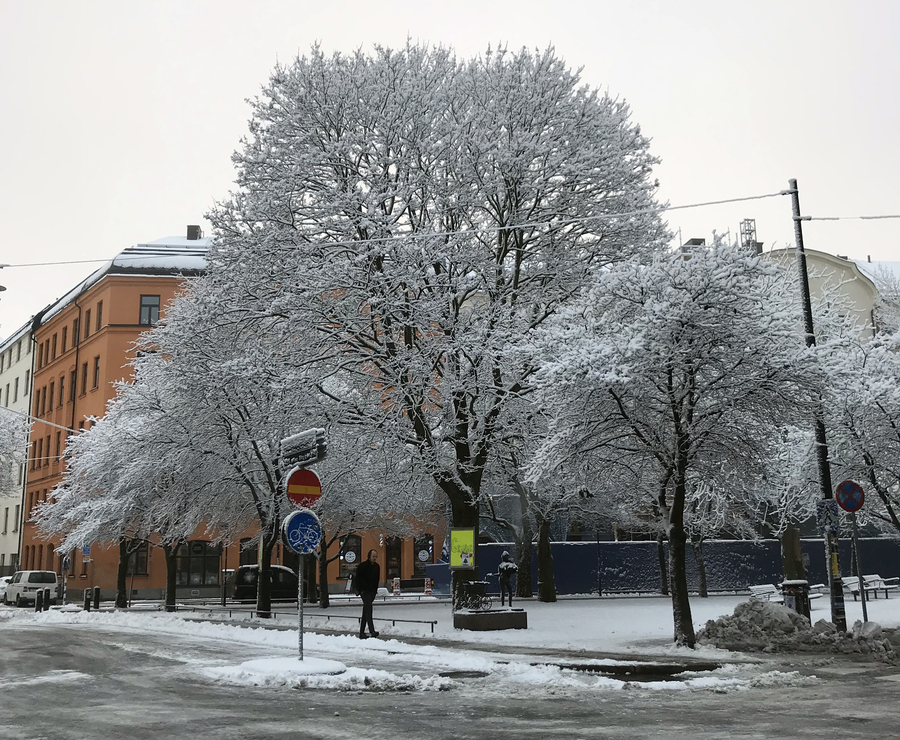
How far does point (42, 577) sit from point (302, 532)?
120 feet

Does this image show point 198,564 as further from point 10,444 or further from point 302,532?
point 302,532

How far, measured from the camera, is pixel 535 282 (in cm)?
2470

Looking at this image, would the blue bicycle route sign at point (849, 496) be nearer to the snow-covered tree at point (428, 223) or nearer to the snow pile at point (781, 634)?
the snow pile at point (781, 634)


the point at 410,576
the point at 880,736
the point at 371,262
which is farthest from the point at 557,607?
the point at 410,576

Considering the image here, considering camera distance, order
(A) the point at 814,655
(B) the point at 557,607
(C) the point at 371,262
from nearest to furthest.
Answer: (A) the point at 814,655 < (C) the point at 371,262 < (B) the point at 557,607

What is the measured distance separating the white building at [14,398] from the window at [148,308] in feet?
55.0

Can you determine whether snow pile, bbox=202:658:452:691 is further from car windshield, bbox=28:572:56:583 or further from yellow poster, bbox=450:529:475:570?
car windshield, bbox=28:572:56:583

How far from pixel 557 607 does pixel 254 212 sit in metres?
14.7

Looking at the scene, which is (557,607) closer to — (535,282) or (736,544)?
(535,282)

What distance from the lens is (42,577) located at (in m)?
46.8

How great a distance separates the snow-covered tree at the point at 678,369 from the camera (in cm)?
1731

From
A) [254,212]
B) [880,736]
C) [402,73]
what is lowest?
[880,736]

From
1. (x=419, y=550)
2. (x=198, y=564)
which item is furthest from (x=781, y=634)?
(x=419, y=550)

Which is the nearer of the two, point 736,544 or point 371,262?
point 371,262
